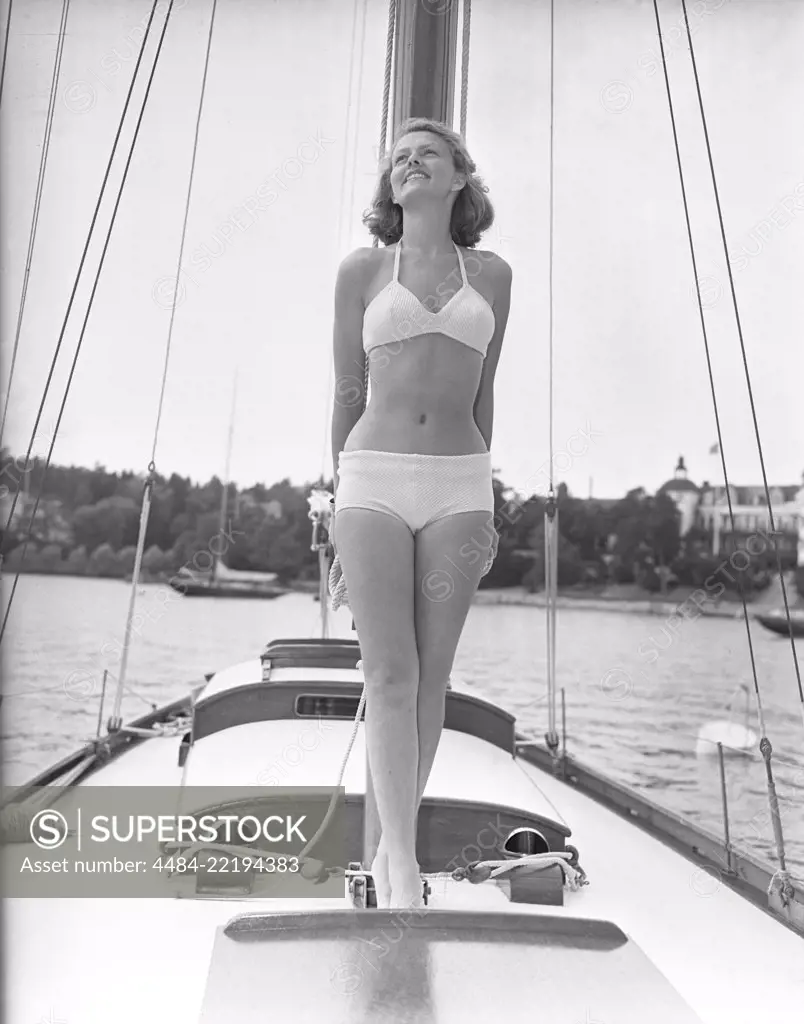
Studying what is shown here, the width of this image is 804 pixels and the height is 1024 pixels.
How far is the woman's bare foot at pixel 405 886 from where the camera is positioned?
1351 millimetres

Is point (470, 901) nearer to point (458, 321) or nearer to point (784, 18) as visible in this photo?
point (458, 321)

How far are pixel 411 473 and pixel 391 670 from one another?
0.31m

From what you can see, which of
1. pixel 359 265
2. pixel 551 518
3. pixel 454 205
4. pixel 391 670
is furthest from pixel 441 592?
pixel 551 518

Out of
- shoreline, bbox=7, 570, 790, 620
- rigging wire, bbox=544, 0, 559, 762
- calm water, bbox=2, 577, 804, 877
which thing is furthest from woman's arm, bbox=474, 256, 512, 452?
shoreline, bbox=7, 570, 790, 620

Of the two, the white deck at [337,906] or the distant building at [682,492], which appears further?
the distant building at [682,492]

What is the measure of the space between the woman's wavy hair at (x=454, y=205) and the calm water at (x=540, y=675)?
1048 millimetres

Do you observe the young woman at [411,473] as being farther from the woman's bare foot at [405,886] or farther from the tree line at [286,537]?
the tree line at [286,537]

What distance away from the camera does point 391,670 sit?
137cm

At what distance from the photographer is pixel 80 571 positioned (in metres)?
10.1

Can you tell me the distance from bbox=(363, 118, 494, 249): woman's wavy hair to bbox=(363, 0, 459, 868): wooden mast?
194 millimetres

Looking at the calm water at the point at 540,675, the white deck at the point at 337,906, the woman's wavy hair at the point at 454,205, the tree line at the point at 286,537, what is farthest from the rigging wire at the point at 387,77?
the tree line at the point at 286,537

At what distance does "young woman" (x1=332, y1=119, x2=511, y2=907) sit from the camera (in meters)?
1.37

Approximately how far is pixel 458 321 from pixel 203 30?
1.90 m

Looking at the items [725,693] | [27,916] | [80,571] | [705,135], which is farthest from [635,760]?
[27,916]
